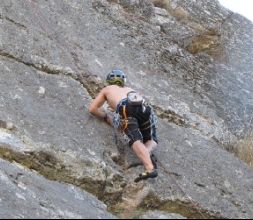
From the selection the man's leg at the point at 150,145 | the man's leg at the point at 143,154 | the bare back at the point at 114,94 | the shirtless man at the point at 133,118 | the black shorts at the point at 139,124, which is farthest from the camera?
the bare back at the point at 114,94

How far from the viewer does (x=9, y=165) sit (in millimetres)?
8250

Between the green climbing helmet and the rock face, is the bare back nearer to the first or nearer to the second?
the green climbing helmet

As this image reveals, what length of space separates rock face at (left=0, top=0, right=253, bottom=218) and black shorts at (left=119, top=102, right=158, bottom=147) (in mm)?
296

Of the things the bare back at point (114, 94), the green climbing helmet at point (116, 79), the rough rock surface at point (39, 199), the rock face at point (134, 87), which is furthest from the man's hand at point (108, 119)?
the rough rock surface at point (39, 199)

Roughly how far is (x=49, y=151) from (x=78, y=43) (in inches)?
143

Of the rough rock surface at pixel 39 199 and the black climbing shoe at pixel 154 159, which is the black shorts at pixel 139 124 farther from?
the rough rock surface at pixel 39 199

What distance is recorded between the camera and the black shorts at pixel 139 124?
9.24m

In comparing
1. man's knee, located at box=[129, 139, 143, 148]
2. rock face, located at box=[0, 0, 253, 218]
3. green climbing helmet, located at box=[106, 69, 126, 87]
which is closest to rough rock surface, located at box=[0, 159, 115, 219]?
rock face, located at box=[0, 0, 253, 218]

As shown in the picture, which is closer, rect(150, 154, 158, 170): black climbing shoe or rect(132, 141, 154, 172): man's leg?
rect(132, 141, 154, 172): man's leg

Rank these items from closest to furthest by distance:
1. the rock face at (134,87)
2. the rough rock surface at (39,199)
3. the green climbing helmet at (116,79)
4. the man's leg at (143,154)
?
the rough rock surface at (39,199)
the rock face at (134,87)
the man's leg at (143,154)
the green climbing helmet at (116,79)

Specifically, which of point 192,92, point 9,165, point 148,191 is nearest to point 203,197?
point 148,191

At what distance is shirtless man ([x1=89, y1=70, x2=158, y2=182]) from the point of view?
9.04 metres

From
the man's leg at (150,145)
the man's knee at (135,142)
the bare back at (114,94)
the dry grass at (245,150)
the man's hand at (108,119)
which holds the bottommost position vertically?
the man's hand at (108,119)

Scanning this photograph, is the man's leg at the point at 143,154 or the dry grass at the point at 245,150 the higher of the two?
the man's leg at the point at 143,154
